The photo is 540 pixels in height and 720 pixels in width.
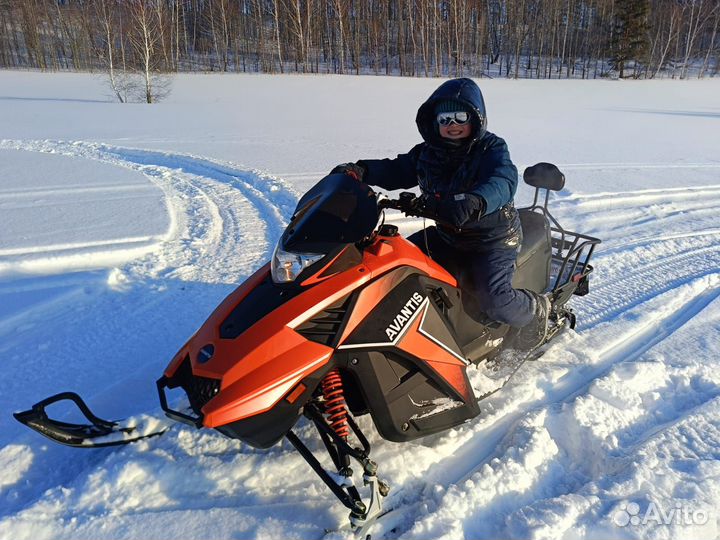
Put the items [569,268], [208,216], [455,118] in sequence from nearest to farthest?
1. [455,118]
2. [569,268]
3. [208,216]

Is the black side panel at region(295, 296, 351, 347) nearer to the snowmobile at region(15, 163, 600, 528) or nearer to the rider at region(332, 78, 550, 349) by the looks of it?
the snowmobile at region(15, 163, 600, 528)

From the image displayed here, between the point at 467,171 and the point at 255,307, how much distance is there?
127 centimetres

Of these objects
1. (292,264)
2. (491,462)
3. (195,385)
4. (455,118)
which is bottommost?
(491,462)

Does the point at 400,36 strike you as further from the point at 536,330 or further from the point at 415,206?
the point at 415,206

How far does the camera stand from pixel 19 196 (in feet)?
21.7

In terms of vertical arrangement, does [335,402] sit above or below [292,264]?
below

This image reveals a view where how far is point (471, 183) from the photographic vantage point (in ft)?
8.68

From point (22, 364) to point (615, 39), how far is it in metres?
47.9

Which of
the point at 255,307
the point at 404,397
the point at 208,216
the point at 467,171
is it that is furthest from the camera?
the point at 208,216

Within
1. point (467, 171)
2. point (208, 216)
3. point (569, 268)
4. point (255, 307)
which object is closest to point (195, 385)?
point (255, 307)

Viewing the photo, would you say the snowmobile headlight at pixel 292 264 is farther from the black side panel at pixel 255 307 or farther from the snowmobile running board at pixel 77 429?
the snowmobile running board at pixel 77 429

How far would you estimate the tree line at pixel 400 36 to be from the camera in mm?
38438

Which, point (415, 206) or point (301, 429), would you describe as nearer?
point (415, 206)

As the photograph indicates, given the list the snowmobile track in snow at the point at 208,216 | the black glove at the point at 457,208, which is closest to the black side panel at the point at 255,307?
the black glove at the point at 457,208
